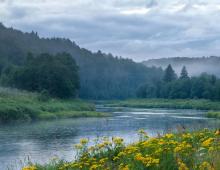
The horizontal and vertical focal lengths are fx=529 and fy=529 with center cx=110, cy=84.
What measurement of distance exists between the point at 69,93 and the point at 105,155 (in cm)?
7696

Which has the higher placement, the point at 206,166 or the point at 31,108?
the point at 206,166

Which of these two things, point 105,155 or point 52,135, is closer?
point 105,155

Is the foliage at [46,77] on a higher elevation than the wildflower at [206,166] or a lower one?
higher

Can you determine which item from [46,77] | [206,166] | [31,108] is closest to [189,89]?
[46,77]

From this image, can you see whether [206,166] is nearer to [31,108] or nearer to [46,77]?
[31,108]

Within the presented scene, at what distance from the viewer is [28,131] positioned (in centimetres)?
4044

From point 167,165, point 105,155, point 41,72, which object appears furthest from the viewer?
point 41,72

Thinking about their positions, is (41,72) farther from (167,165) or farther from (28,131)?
(167,165)

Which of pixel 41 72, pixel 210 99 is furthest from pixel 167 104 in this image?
pixel 41 72

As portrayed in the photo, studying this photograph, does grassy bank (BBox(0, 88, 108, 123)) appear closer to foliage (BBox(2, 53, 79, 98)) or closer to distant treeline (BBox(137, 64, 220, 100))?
foliage (BBox(2, 53, 79, 98))

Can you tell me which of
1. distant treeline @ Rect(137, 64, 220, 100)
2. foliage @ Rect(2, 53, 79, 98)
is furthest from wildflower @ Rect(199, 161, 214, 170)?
distant treeline @ Rect(137, 64, 220, 100)

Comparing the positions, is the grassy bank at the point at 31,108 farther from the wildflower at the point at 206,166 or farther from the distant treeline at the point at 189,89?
the distant treeline at the point at 189,89

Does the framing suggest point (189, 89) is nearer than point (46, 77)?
No

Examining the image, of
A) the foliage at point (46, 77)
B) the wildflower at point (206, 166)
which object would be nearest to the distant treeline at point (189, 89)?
the foliage at point (46, 77)
